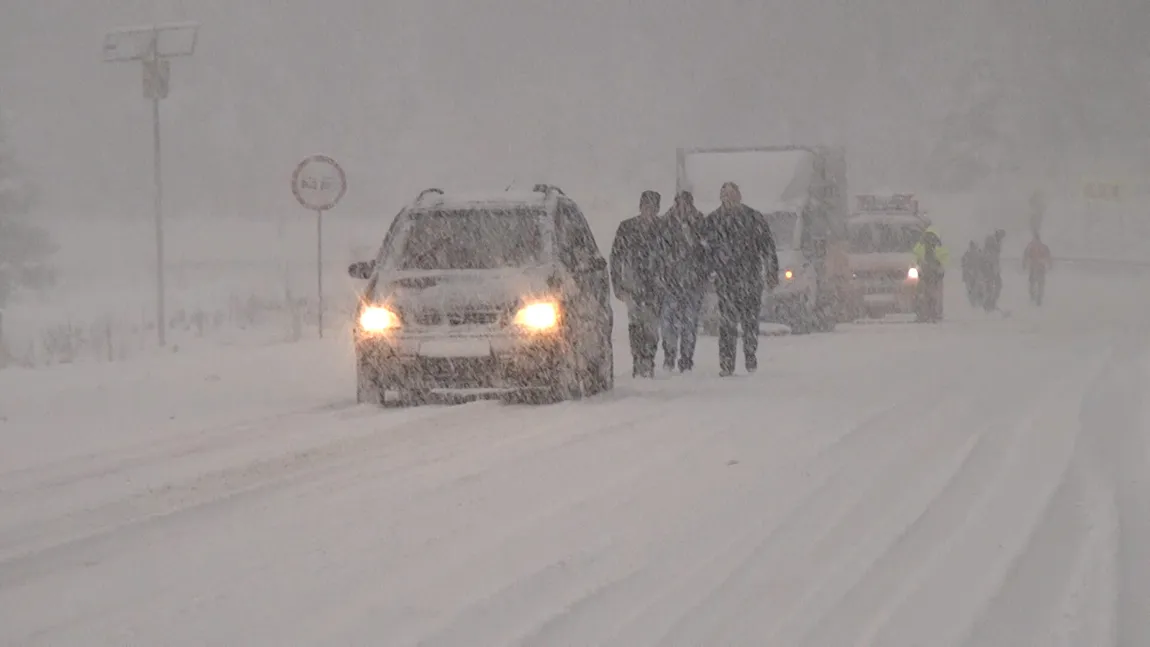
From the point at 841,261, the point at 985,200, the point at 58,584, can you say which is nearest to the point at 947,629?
the point at 58,584

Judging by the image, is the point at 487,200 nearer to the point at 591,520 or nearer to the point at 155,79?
the point at 591,520

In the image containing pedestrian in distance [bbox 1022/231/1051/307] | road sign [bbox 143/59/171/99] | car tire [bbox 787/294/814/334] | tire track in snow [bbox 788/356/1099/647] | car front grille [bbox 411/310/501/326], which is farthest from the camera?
pedestrian in distance [bbox 1022/231/1051/307]

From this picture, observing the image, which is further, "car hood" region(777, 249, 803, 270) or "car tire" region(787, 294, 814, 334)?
"car hood" region(777, 249, 803, 270)

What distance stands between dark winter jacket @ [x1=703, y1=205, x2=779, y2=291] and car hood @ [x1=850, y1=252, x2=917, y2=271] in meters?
12.0

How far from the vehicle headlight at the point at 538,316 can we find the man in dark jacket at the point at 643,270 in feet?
9.77

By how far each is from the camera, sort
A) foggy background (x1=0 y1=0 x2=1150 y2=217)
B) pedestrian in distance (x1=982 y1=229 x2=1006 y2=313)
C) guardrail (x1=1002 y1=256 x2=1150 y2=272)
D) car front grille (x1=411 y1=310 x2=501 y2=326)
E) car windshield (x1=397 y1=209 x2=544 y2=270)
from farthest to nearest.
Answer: foggy background (x1=0 y1=0 x2=1150 y2=217), guardrail (x1=1002 y1=256 x2=1150 y2=272), pedestrian in distance (x1=982 y1=229 x2=1006 y2=313), car windshield (x1=397 y1=209 x2=544 y2=270), car front grille (x1=411 y1=310 x2=501 y2=326)

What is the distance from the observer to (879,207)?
113 ft

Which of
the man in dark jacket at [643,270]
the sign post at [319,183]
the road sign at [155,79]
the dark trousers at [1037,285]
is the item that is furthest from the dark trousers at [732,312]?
the dark trousers at [1037,285]

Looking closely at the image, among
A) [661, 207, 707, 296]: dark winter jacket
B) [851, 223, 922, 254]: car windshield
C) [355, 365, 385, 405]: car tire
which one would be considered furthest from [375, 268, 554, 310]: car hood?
[851, 223, 922, 254]: car windshield

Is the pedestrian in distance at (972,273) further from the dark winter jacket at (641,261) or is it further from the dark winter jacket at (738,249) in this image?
the dark winter jacket at (641,261)

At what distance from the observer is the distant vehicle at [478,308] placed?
12.1m

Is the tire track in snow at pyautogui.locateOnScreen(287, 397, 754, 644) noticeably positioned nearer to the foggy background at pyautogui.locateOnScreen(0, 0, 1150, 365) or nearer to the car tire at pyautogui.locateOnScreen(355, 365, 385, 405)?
the car tire at pyautogui.locateOnScreen(355, 365, 385, 405)

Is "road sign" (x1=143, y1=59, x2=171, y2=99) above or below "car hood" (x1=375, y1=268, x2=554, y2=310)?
above

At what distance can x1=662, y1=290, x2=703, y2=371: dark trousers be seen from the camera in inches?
607
